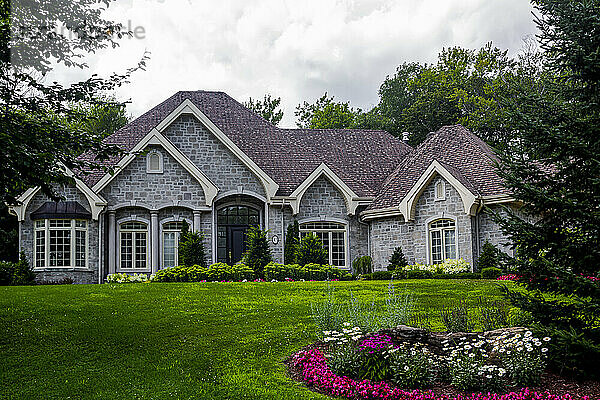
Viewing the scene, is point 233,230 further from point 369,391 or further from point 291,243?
point 369,391

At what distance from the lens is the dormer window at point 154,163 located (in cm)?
2539

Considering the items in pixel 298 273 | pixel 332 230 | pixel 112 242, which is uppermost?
pixel 332 230

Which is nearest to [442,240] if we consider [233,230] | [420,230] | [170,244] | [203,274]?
[420,230]

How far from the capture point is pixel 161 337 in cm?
1240

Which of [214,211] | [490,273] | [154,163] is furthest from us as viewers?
[214,211]

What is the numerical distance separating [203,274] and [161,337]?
1041cm

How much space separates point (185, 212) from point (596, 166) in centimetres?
1833

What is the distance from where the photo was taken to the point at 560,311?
9906 millimetres

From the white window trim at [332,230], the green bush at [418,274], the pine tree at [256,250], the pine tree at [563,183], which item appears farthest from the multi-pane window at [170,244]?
the pine tree at [563,183]

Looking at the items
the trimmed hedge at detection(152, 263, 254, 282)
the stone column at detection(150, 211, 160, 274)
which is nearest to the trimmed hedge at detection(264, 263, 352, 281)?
the trimmed hedge at detection(152, 263, 254, 282)

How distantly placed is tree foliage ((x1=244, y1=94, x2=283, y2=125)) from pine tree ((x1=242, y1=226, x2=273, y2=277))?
24.5m

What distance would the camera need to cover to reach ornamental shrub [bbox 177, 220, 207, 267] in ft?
79.3

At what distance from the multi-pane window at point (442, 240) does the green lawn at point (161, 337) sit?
18.6ft

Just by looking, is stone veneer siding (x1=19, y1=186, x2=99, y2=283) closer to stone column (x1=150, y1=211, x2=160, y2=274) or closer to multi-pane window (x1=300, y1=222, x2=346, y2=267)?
stone column (x1=150, y1=211, x2=160, y2=274)
